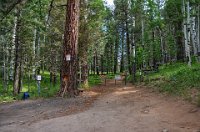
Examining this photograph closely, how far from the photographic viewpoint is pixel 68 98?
15531 millimetres

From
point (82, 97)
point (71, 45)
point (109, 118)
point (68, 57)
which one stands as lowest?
point (109, 118)

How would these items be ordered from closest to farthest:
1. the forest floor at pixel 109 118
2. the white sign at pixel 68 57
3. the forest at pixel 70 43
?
the forest floor at pixel 109 118 → the white sign at pixel 68 57 → the forest at pixel 70 43

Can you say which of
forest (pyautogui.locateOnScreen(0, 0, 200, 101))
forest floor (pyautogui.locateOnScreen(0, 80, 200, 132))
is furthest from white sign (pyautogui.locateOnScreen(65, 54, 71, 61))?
forest floor (pyautogui.locateOnScreen(0, 80, 200, 132))

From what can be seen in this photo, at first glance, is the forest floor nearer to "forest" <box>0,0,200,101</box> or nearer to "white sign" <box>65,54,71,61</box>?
"forest" <box>0,0,200,101</box>

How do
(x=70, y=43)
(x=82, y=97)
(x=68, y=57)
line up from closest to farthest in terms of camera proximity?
(x=82, y=97), (x=68, y=57), (x=70, y=43)

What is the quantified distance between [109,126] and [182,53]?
3272cm

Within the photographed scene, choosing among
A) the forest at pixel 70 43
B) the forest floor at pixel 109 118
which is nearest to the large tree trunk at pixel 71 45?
the forest at pixel 70 43

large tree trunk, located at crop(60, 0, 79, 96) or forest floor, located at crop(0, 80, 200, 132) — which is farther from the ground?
large tree trunk, located at crop(60, 0, 79, 96)

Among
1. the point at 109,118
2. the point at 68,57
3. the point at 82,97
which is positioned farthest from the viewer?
the point at 68,57

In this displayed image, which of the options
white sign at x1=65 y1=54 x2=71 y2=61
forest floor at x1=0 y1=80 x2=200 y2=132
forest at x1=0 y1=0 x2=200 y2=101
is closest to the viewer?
forest floor at x1=0 y1=80 x2=200 y2=132

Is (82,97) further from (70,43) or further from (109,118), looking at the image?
(109,118)

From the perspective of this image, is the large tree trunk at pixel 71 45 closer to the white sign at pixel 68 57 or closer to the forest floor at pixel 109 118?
the white sign at pixel 68 57

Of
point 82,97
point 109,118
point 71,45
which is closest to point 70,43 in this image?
point 71,45

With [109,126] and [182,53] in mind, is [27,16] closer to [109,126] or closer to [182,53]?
[109,126]
